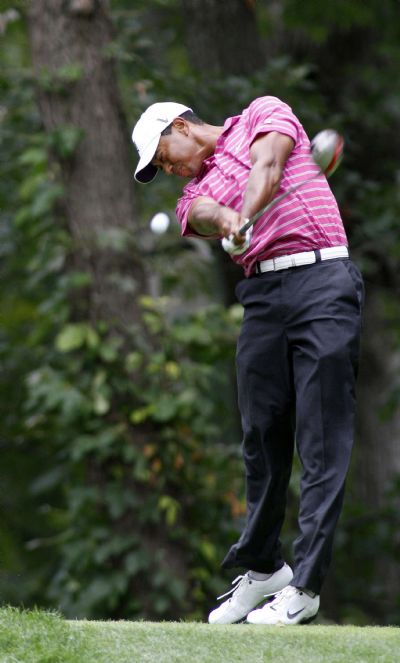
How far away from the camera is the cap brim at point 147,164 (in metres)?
4.71

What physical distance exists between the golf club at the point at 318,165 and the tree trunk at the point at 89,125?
411 cm

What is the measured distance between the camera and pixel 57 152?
8.59 m

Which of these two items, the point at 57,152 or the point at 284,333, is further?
the point at 57,152

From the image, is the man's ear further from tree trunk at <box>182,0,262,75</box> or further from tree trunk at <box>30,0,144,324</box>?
tree trunk at <box>182,0,262,75</box>

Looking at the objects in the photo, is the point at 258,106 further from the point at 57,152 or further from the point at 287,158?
the point at 57,152

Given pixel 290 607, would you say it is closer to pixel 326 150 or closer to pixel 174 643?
pixel 174 643

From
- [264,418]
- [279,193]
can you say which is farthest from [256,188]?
[264,418]

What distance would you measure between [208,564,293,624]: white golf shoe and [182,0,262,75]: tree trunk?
6.26m

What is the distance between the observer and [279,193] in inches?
177

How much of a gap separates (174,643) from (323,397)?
1.05 metres

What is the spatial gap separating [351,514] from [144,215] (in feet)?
10.9

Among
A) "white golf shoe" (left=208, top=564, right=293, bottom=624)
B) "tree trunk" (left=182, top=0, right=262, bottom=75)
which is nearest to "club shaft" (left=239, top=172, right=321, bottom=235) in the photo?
"white golf shoe" (left=208, top=564, right=293, bottom=624)

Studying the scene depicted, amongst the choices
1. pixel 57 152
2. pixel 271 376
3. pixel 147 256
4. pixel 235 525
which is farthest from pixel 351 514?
pixel 271 376

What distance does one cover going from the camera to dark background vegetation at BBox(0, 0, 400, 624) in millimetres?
8234
